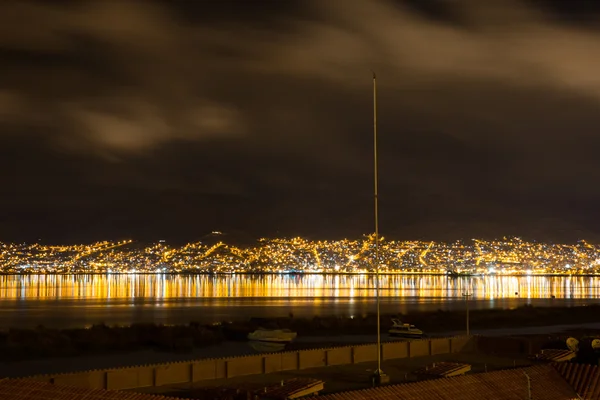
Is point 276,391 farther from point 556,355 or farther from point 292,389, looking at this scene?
point 556,355

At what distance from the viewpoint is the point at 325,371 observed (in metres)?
21.5

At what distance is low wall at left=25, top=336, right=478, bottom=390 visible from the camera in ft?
62.0

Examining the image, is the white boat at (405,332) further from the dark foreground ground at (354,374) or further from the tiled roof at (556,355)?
the tiled roof at (556,355)

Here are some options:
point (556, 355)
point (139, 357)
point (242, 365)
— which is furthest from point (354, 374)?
point (139, 357)

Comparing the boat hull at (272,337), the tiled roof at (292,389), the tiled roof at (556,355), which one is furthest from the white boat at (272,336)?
the tiled roof at (292,389)

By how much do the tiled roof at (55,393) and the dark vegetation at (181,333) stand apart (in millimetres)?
31376

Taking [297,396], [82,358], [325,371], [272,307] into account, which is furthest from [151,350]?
[272,307]

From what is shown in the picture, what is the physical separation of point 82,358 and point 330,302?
57.4 meters

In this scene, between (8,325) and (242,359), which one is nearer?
(242,359)

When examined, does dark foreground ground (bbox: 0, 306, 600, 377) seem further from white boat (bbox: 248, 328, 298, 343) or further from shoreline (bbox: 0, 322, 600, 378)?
white boat (bbox: 248, 328, 298, 343)

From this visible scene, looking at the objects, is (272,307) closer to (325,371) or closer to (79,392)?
(325,371)

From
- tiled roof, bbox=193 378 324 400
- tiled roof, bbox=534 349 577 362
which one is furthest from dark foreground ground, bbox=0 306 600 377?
tiled roof, bbox=534 349 577 362

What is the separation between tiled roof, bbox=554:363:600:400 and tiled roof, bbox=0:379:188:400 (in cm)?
845

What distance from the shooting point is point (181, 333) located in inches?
1955
